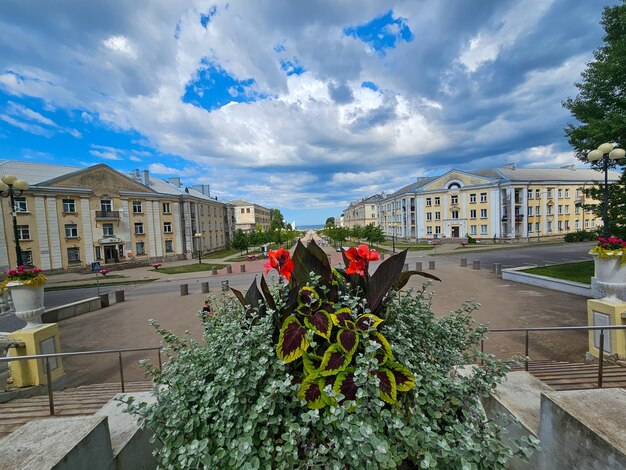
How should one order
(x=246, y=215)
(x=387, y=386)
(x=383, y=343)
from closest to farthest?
(x=387, y=386) → (x=383, y=343) → (x=246, y=215)

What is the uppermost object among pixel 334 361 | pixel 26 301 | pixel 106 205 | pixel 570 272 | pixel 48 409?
pixel 106 205

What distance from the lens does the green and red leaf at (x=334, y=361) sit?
1773 millimetres

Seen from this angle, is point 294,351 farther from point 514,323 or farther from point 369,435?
point 514,323

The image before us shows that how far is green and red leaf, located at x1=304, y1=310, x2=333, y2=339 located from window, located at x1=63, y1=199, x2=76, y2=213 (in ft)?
123

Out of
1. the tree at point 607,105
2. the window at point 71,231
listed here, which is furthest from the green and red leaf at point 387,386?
the window at point 71,231

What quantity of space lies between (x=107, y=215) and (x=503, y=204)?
5754 cm

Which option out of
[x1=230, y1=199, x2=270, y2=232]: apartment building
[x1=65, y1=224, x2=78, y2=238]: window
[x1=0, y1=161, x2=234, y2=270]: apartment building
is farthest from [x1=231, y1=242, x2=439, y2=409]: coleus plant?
[x1=230, y1=199, x2=270, y2=232]: apartment building

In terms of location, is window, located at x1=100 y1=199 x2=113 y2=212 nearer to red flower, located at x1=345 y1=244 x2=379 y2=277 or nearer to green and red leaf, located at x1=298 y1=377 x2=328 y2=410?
red flower, located at x1=345 y1=244 x2=379 y2=277

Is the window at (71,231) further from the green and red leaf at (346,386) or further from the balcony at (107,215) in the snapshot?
the green and red leaf at (346,386)

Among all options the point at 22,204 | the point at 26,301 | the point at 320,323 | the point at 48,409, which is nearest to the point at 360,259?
the point at 320,323

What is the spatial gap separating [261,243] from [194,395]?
49029 mm

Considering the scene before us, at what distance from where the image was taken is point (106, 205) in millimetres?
31656

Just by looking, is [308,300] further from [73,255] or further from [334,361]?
[73,255]

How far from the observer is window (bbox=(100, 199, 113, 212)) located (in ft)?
103
